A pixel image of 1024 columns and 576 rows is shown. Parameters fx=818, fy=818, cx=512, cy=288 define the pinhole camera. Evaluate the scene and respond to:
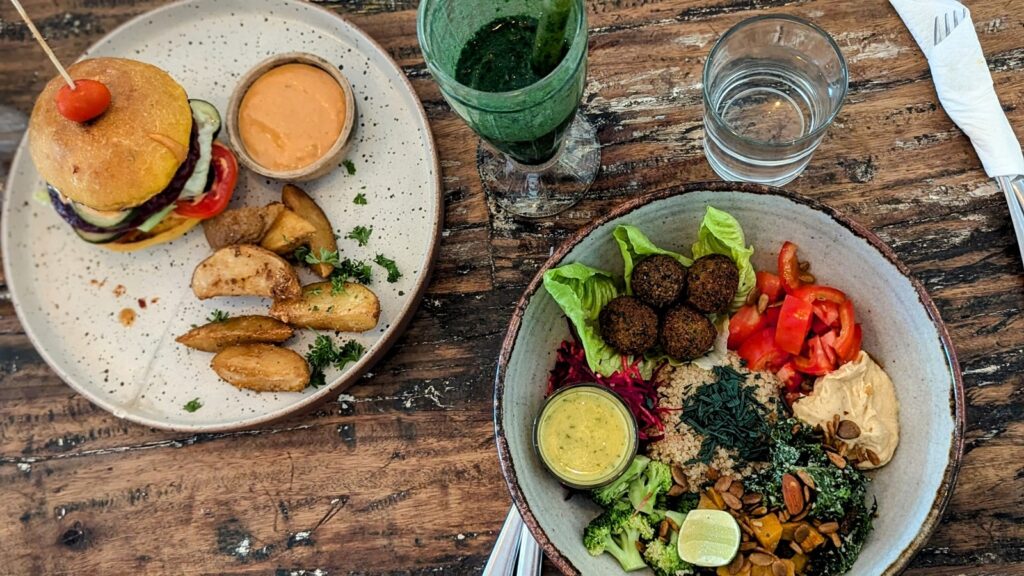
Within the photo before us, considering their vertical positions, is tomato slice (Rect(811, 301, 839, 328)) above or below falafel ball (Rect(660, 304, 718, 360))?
above

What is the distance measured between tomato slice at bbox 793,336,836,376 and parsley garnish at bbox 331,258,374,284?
1.45 meters

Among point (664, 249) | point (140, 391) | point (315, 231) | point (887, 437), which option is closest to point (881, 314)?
point (887, 437)

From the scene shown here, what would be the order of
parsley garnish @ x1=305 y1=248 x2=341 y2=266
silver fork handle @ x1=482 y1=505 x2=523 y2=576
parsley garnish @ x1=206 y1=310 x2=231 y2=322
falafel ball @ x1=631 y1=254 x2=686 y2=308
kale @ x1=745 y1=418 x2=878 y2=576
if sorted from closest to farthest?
kale @ x1=745 y1=418 x2=878 y2=576
falafel ball @ x1=631 y1=254 x2=686 y2=308
silver fork handle @ x1=482 y1=505 x2=523 y2=576
parsley garnish @ x1=305 y1=248 x2=341 y2=266
parsley garnish @ x1=206 y1=310 x2=231 y2=322

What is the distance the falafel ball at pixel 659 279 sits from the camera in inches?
94.3

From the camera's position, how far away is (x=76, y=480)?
2.94 meters

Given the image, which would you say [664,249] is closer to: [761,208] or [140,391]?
[761,208]

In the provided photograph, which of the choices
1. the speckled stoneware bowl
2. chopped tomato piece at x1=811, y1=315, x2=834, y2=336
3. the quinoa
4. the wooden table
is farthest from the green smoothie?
chopped tomato piece at x1=811, y1=315, x2=834, y2=336

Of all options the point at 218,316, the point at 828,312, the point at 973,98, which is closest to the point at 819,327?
the point at 828,312

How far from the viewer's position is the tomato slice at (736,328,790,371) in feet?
8.26

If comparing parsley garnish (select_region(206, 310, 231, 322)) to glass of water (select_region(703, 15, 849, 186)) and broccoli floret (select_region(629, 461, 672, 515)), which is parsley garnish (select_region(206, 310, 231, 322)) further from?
glass of water (select_region(703, 15, 849, 186))

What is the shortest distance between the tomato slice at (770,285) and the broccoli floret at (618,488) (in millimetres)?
648

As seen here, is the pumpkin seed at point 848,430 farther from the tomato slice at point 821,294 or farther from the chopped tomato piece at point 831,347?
the tomato slice at point 821,294

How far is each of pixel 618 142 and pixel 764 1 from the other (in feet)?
2.42

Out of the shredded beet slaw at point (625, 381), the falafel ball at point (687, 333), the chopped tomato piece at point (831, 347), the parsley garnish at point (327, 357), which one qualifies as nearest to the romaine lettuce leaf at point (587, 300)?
the shredded beet slaw at point (625, 381)
